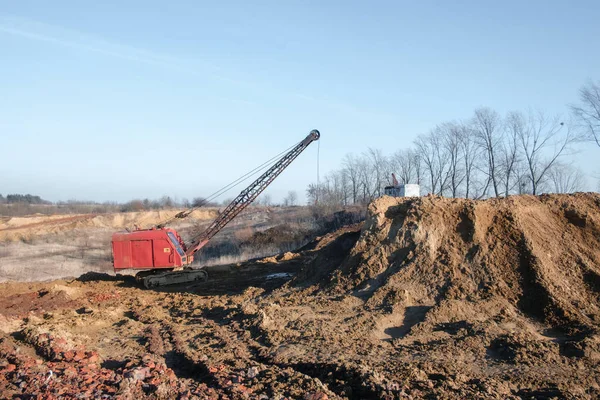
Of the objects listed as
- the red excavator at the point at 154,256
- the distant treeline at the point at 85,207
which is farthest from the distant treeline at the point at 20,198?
the red excavator at the point at 154,256

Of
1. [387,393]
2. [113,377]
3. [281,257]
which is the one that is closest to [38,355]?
[113,377]

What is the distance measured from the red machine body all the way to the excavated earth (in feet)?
9.24

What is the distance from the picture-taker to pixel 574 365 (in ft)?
27.1

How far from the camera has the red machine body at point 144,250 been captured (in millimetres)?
19297

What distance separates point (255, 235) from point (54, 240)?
21.4 metres

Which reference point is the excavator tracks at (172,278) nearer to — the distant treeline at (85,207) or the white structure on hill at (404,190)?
the white structure on hill at (404,190)

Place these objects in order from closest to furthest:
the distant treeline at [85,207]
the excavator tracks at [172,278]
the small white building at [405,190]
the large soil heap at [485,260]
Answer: the large soil heap at [485,260] → the excavator tracks at [172,278] → the small white building at [405,190] → the distant treeline at [85,207]

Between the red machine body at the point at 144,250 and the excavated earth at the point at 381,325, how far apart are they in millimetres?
2815

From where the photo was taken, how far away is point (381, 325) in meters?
10.7

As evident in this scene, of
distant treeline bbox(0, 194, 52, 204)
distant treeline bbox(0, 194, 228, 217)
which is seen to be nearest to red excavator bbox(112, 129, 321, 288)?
distant treeline bbox(0, 194, 228, 217)

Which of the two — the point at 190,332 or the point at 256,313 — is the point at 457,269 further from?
the point at 190,332

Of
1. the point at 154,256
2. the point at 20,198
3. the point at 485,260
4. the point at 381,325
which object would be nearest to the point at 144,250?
the point at 154,256

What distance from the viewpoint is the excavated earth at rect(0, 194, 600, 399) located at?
7570 millimetres

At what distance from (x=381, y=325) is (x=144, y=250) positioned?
1178cm
